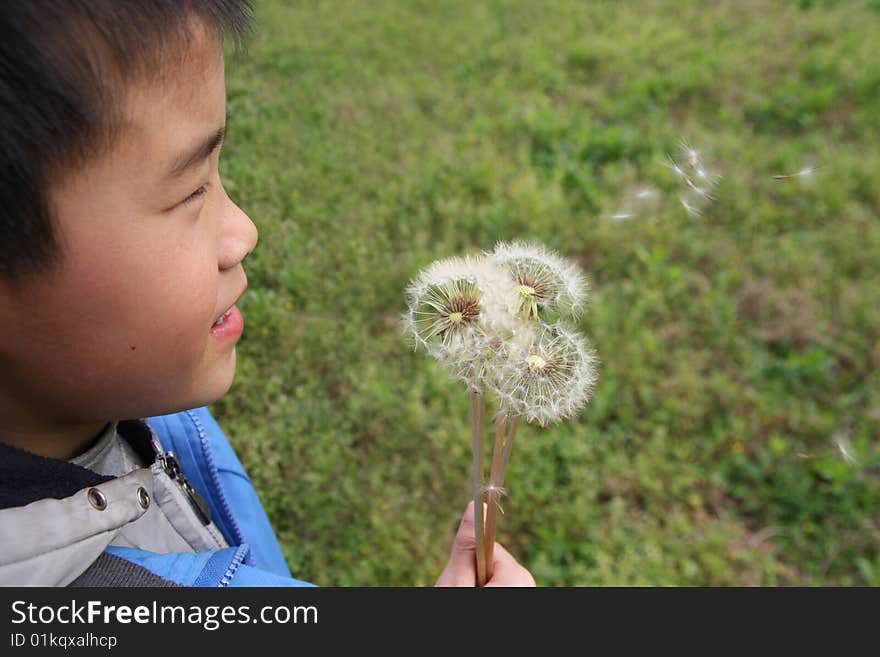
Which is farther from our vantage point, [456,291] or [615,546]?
[615,546]

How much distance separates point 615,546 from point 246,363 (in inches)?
54.5

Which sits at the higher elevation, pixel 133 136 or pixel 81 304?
pixel 133 136

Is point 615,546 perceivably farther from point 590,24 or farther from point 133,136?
point 590,24

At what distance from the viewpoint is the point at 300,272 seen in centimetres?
227

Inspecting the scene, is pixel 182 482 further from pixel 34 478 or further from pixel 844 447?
pixel 844 447

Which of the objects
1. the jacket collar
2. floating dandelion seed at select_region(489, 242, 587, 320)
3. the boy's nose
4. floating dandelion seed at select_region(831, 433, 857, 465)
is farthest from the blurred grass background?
the jacket collar

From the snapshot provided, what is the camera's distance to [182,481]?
147 centimetres

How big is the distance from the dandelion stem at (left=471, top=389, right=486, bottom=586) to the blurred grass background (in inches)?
29.3

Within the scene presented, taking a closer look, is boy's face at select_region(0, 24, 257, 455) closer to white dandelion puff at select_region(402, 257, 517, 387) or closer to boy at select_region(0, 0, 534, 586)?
boy at select_region(0, 0, 534, 586)

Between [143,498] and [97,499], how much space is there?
0.31 ft
